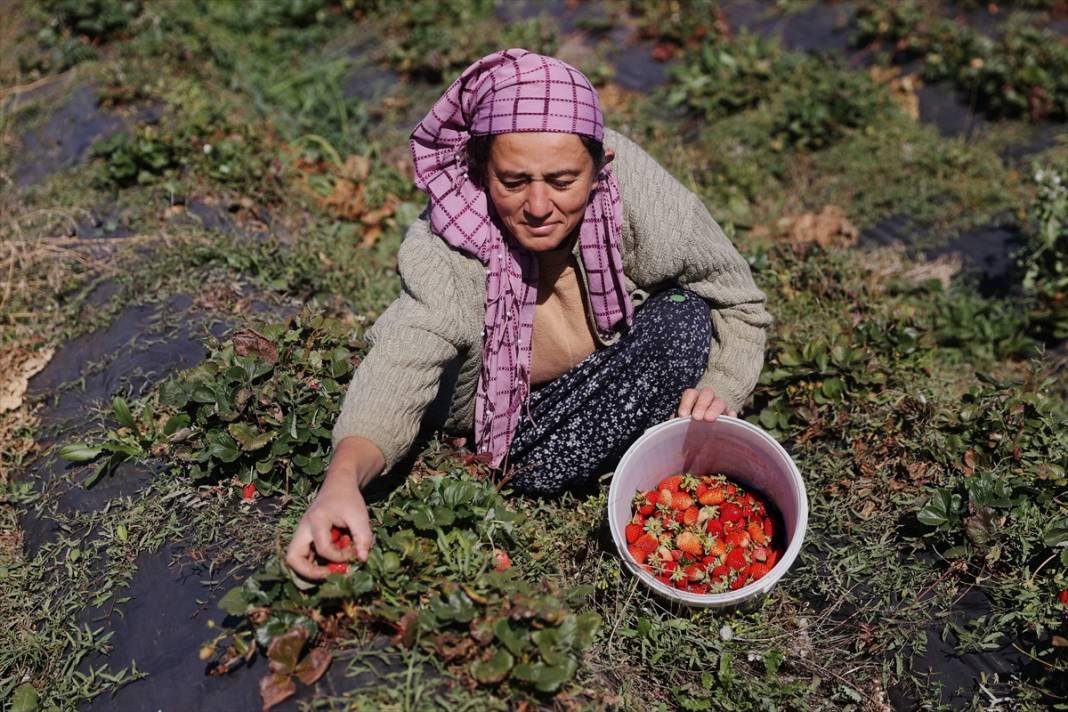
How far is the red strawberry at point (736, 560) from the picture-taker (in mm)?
2369

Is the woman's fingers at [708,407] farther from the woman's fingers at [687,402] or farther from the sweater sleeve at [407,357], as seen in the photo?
the sweater sleeve at [407,357]

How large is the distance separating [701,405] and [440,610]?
3.42 feet

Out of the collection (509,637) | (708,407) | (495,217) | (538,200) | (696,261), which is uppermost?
(538,200)

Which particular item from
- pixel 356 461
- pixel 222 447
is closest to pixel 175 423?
pixel 222 447

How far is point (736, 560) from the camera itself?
7.81 feet

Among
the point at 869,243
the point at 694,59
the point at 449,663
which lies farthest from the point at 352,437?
the point at 694,59

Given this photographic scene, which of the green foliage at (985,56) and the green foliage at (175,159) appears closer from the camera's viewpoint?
the green foliage at (175,159)

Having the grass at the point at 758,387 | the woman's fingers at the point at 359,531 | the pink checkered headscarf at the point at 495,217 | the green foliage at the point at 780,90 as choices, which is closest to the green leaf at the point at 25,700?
the grass at the point at 758,387

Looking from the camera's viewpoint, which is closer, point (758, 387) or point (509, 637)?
point (509, 637)

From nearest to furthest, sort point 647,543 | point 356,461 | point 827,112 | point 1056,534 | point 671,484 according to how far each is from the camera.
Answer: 1. point 356,461
2. point 1056,534
3. point 647,543
4. point 671,484
5. point 827,112

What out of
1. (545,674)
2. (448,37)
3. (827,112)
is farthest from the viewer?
(448,37)

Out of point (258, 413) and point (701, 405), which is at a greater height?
point (258, 413)

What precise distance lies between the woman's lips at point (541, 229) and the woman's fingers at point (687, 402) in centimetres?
69

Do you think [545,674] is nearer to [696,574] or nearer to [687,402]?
[696,574]
